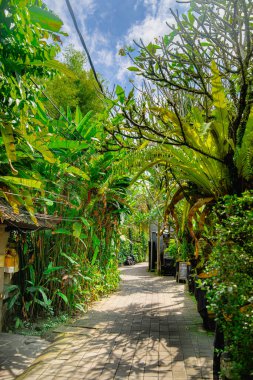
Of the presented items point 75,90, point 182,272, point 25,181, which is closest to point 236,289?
point 25,181

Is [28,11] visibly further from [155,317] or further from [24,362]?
[155,317]

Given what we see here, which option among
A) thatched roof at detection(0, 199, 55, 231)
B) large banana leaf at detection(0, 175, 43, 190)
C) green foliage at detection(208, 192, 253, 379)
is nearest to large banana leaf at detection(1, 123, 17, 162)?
large banana leaf at detection(0, 175, 43, 190)

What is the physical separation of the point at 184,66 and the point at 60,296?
14.4 feet

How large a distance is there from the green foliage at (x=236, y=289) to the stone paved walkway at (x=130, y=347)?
1212 mm

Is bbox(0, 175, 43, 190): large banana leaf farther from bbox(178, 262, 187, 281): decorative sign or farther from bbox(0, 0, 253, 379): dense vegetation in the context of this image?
bbox(178, 262, 187, 281): decorative sign

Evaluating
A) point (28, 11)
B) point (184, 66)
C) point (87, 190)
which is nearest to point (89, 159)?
point (87, 190)

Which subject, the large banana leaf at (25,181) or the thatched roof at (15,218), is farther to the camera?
the thatched roof at (15,218)

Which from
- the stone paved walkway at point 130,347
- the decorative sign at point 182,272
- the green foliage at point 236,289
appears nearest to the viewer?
the green foliage at point 236,289

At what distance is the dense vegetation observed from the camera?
2.97 m

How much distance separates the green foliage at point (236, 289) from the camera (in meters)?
2.58

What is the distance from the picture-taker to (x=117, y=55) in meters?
4.57

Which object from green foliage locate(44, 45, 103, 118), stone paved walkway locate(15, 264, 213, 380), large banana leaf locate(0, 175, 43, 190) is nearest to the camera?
large banana leaf locate(0, 175, 43, 190)

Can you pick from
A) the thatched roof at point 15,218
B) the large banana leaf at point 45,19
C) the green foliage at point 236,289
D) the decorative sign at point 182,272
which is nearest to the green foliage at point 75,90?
the thatched roof at point 15,218

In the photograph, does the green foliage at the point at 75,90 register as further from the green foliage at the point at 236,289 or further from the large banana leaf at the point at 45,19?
the green foliage at the point at 236,289
